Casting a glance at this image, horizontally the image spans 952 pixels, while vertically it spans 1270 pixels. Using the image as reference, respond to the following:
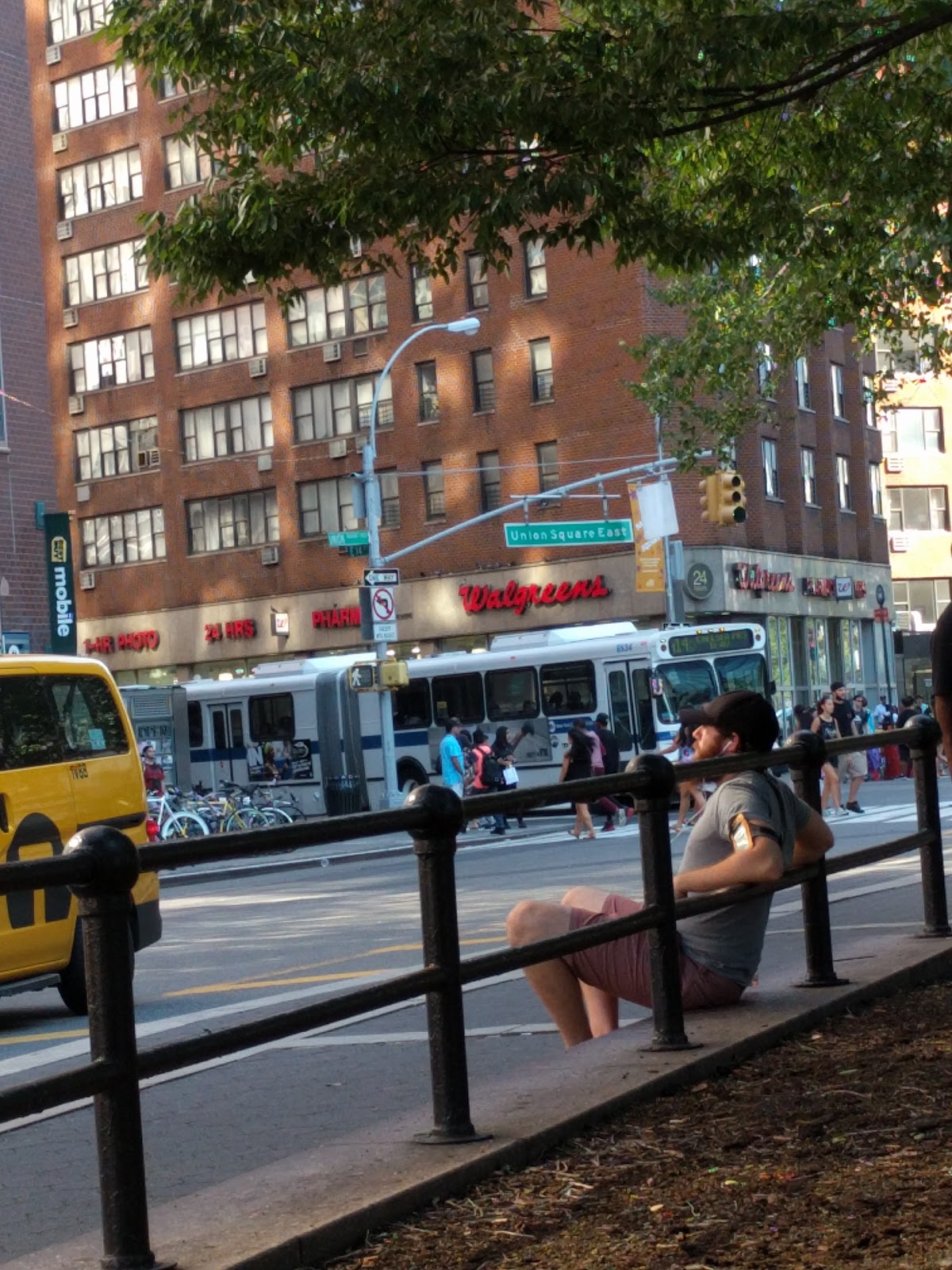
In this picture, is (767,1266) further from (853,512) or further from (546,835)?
(853,512)

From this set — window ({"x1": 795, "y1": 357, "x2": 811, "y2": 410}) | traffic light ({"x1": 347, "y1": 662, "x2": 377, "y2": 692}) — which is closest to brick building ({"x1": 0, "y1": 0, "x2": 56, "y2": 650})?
traffic light ({"x1": 347, "y1": 662, "x2": 377, "y2": 692})

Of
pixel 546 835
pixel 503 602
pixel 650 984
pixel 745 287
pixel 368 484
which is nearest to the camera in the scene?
pixel 650 984

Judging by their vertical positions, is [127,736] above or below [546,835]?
Result: above

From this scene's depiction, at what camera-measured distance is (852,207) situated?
52.1 feet

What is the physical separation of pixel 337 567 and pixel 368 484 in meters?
17.0

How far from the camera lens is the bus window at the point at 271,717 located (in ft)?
138

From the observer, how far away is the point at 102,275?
2307 inches

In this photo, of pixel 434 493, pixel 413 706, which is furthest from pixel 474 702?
pixel 434 493

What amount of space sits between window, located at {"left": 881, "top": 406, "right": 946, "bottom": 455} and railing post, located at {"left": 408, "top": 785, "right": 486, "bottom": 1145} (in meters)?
70.4

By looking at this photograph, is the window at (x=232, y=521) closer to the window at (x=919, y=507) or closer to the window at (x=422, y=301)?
the window at (x=422, y=301)

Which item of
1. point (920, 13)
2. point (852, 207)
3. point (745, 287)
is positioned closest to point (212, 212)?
point (920, 13)

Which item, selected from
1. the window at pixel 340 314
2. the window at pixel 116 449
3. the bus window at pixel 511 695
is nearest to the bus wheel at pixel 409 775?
the bus window at pixel 511 695

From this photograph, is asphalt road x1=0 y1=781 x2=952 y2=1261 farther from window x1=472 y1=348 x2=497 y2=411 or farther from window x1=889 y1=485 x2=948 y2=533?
window x1=889 y1=485 x2=948 y2=533

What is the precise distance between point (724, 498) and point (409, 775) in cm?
1323
